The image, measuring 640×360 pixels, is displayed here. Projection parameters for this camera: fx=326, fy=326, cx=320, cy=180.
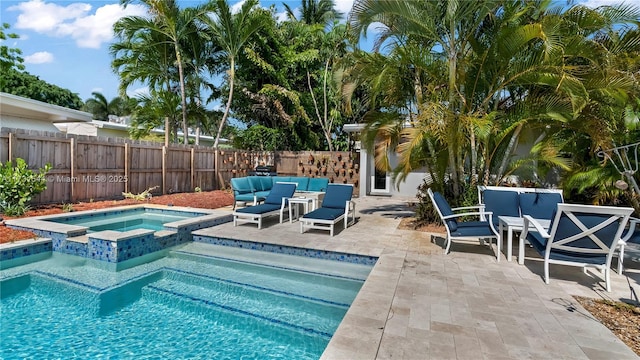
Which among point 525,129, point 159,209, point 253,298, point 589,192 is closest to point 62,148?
point 159,209

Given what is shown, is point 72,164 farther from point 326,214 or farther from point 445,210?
point 445,210

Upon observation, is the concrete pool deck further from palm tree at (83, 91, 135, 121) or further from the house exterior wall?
palm tree at (83, 91, 135, 121)

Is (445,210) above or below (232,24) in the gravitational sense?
below

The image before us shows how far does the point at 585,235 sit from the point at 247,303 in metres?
4.54

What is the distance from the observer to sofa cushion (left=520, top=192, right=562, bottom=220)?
618 cm

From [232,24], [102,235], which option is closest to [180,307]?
[102,235]

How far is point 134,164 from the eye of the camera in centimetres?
1171

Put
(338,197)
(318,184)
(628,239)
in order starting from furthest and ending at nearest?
1. (318,184)
2. (338,197)
3. (628,239)

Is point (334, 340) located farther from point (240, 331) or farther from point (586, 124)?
point (586, 124)

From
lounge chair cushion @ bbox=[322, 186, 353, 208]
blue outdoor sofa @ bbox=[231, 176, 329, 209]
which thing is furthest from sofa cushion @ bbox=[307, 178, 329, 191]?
lounge chair cushion @ bbox=[322, 186, 353, 208]

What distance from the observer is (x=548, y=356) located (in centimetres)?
271

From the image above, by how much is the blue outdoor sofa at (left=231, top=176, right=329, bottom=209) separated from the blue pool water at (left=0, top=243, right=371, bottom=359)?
3.84 metres

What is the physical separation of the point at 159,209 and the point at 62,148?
10.7 ft

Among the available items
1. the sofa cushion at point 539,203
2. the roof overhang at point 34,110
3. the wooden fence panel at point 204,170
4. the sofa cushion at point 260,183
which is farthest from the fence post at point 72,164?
the sofa cushion at point 539,203
